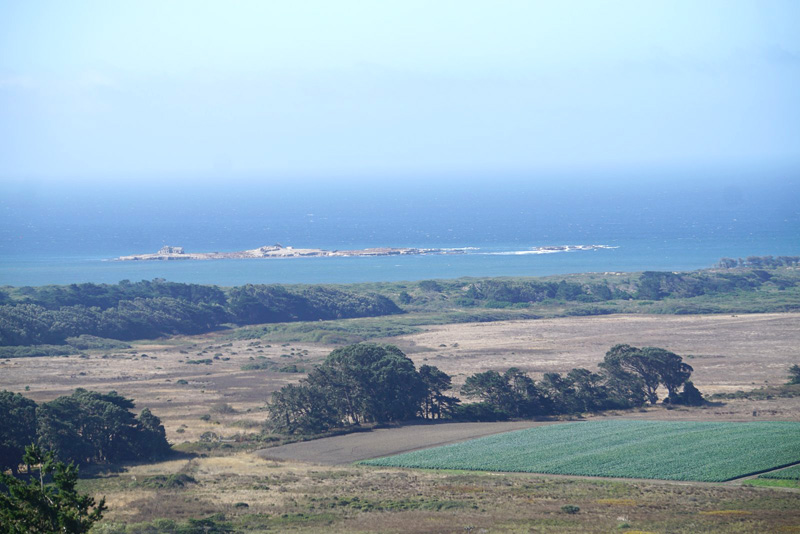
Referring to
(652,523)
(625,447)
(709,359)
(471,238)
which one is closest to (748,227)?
(471,238)

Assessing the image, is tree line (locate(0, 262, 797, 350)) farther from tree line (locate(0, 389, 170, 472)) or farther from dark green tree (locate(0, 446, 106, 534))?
dark green tree (locate(0, 446, 106, 534))

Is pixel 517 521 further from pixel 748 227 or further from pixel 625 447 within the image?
pixel 748 227

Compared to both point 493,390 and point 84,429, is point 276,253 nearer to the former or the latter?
point 493,390

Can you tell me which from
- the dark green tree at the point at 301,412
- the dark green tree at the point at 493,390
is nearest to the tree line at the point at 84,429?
the dark green tree at the point at 301,412

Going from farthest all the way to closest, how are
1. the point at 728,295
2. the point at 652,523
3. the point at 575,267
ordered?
1. the point at 575,267
2. the point at 728,295
3. the point at 652,523

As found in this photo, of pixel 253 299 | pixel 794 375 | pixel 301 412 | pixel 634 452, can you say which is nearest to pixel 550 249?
pixel 253 299

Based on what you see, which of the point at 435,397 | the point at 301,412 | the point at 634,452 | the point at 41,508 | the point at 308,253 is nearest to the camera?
the point at 41,508

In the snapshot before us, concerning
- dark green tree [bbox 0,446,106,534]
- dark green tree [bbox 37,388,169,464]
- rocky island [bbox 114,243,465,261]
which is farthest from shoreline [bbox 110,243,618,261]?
dark green tree [bbox 0,446,106,534]
